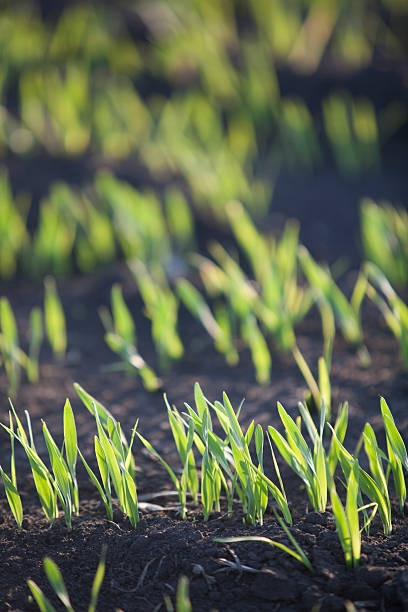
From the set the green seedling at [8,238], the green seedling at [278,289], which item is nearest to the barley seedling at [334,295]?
the green seedling at [278,289]

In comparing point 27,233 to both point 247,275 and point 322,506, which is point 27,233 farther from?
point 322,506

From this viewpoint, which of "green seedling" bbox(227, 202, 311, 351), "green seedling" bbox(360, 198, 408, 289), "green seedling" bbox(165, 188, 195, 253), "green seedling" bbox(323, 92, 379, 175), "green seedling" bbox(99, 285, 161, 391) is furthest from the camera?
"green seedling" bbox(323, 92, 379, 175)

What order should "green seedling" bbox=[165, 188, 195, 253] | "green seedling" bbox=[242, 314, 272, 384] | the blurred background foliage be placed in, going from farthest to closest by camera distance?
the blurred background foliage → "green seedling" bbox=[165, 188, 195, 253] → "green seedling" bbox=[242, 314, 272, 384]

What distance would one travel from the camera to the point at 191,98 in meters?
3.65

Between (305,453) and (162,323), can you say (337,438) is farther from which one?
(162,323)

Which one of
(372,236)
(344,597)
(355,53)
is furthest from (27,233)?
(355,53)

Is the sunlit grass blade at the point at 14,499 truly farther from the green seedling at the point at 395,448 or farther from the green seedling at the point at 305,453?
the green seedling at the point at 395,448

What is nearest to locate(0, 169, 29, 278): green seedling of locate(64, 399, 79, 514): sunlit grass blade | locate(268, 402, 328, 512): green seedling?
locate(64, 399, 79, 514): sunlit grass blade

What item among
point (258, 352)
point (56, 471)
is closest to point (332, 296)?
point (258, 352)

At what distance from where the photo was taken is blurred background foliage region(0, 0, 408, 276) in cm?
302

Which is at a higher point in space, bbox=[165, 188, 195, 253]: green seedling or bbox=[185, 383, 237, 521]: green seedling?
bbox=[165, 188, 195, 253]: green seedling

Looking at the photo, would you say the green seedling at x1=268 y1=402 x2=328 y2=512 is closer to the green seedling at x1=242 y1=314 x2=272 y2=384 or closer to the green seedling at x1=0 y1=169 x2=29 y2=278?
the green seedling at x1=242 y1=314 x2=272 y2=384

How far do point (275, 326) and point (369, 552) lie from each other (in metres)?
0.89

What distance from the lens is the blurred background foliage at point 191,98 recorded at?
302 cm
